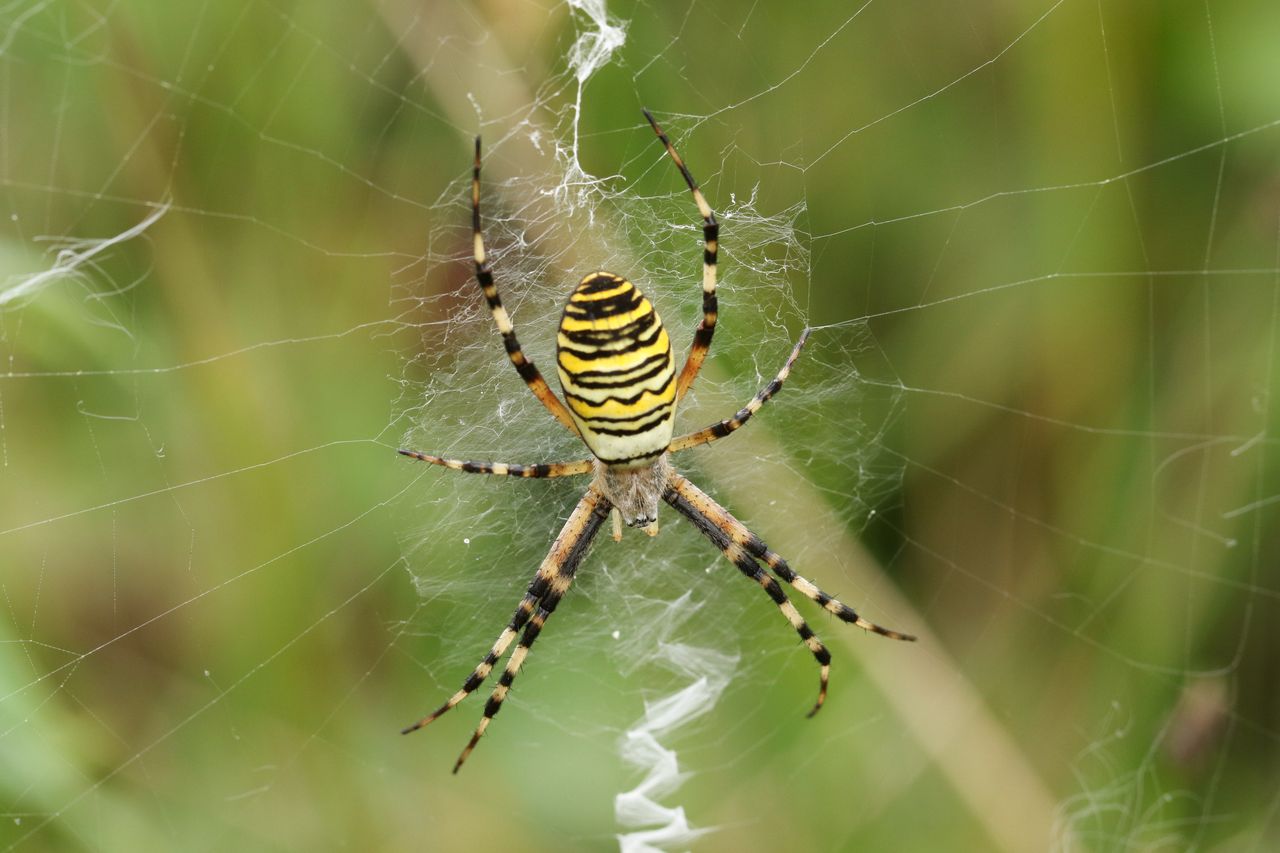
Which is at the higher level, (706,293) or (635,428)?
(706,293)

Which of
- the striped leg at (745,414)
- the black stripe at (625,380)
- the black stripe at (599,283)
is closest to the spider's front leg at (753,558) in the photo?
the striped leg at (745,414)

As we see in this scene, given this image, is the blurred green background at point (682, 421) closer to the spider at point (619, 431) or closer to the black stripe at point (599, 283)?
the spider at point (619, 431)

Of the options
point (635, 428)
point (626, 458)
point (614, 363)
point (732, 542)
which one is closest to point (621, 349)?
point (614, 363)

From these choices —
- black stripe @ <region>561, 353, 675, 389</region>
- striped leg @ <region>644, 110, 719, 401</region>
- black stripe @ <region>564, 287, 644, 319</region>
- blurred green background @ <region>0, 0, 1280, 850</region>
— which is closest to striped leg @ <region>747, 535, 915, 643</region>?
blurred green background @ <region>0, 0, 1280, 850</region>

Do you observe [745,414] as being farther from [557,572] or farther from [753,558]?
[557,572]

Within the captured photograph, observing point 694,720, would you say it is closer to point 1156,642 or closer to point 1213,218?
point 1156,642

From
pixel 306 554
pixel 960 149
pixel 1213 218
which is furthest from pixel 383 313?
pixel 1213 218
